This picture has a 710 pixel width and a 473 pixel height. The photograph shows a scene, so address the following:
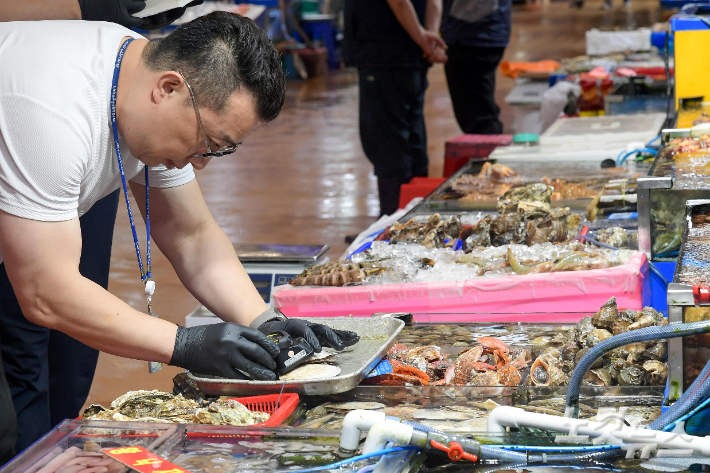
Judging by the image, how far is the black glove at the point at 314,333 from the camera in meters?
1.62

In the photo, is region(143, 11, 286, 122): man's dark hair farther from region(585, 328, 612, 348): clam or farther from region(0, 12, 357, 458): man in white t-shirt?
region(585, 328, 612, 348): clam


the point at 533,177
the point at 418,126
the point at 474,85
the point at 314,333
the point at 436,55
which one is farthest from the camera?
the point at 474,85

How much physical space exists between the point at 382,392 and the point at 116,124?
73 cm

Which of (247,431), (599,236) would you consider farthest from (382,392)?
(599,236)

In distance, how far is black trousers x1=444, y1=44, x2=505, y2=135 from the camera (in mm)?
5523

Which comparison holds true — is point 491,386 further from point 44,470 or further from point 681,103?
point 681,103

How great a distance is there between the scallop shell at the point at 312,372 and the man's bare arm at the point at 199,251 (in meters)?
0.35

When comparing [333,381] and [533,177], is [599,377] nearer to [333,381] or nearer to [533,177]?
[333,381]

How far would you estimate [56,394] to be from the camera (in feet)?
8.16

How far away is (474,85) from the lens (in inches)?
221

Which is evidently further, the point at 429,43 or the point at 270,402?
the point at 429,43

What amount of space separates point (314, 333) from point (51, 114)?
654 mm

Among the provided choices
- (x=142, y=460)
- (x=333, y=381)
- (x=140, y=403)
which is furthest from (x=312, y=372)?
(x=142, y=460)

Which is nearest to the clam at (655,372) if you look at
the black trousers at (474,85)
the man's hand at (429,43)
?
the man's hand at (429,43)
